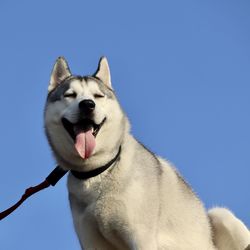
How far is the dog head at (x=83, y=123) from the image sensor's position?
27.1 ft

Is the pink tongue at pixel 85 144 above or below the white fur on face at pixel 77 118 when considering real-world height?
below

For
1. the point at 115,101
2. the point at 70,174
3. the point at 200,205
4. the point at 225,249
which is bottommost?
the point at 225,249

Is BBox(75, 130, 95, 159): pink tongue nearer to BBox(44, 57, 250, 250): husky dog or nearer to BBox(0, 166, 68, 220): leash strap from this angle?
BBox(44, 57, 250, 250): husky dog

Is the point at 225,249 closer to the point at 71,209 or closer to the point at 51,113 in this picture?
the point at 71,209

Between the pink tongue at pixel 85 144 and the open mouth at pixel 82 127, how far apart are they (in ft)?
0.23

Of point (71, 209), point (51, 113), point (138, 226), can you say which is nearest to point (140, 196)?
point (138, 226)

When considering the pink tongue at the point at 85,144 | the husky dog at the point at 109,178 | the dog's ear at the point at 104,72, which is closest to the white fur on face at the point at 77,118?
the husky dog at the point at 109,178

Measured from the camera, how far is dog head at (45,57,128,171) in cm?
826

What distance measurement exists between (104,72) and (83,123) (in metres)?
1.19

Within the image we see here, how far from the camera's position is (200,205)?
9.46m

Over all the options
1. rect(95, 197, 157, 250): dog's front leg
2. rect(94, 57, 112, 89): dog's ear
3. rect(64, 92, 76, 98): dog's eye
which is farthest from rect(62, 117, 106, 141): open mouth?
rect(94, 57, 112, 89): dog's ear

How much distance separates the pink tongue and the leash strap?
0.65 metres

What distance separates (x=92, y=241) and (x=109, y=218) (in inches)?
19.3

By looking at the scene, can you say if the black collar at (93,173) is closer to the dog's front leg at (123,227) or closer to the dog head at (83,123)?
the dog head at (83,123)
